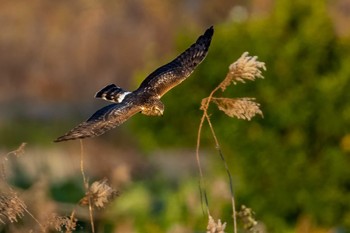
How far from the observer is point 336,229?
47.8ft

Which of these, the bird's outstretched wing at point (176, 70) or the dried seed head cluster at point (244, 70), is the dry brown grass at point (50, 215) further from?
the dried seed head cluster at point (244, 70)

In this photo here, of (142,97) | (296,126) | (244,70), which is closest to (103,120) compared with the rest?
(142,97)

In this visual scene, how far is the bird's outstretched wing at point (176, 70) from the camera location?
4.22 m

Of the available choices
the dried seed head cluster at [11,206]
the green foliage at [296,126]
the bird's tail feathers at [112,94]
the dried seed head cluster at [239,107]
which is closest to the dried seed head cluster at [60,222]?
the dried seed head cluster at [11,206]

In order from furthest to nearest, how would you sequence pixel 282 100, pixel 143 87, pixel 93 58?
pixel 93 58
pixel 282 100
pixel 143 87

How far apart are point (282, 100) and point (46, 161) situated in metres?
5.56

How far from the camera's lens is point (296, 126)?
566 inches

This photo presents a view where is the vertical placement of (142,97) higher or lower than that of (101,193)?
higher

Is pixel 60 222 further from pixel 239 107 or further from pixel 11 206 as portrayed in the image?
pixel 239 107

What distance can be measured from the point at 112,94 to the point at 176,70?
248 mm

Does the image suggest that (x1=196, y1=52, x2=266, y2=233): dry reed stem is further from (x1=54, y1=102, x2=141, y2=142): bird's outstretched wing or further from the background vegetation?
the background vegetation

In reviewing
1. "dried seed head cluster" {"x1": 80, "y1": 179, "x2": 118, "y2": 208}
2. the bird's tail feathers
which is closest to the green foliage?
the bird's tail feathers

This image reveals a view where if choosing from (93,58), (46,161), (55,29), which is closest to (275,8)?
(46,161)

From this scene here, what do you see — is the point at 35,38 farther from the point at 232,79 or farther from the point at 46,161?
the point at 232,79
